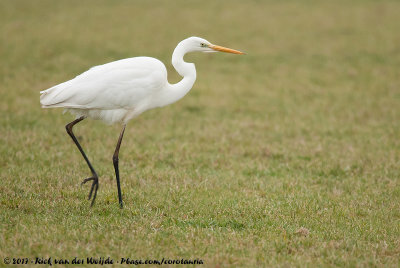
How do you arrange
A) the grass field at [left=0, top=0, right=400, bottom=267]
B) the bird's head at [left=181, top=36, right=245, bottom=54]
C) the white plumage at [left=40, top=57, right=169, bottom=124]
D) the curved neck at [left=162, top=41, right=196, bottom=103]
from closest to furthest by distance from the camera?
the grass field at [left=0, top=0, right=400, bottom=267], the white plumage at [left=40, top=57, right=169, bottom=124], the curved neck at [left=162, top=41, right=196, bottom=103], the bird's head at [left=181, top=36, right=245, bottom=54]

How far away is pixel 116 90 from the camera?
5.70 meters

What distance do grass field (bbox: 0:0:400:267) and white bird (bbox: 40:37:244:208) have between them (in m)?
0.87

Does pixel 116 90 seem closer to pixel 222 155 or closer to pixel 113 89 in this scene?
pixel 113 89

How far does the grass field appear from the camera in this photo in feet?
15.5

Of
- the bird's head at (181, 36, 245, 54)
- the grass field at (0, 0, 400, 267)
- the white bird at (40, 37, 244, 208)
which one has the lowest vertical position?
the grass field at (0, 0, 400, 267)

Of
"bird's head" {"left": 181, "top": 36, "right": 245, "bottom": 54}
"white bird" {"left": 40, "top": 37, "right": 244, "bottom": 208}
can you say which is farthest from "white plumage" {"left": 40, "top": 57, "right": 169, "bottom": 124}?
"bird's head" {"left": 181, "top": 36, "right": 245, "bottom": 54}

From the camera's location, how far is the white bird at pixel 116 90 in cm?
567

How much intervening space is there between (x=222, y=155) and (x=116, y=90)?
301 centimetres

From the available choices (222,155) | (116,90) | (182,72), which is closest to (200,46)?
(182,72)

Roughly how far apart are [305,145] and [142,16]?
14.9m

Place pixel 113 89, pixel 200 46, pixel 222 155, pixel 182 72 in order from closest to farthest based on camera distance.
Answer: pixel 113 89
pixel 182 72
pixel 200 46
pixel 222 155

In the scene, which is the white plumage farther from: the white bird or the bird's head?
the bird's head

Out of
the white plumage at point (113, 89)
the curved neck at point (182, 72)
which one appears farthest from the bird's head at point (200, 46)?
the white plumage at point (113, 89)

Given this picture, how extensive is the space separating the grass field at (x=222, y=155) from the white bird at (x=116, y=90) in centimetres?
87
